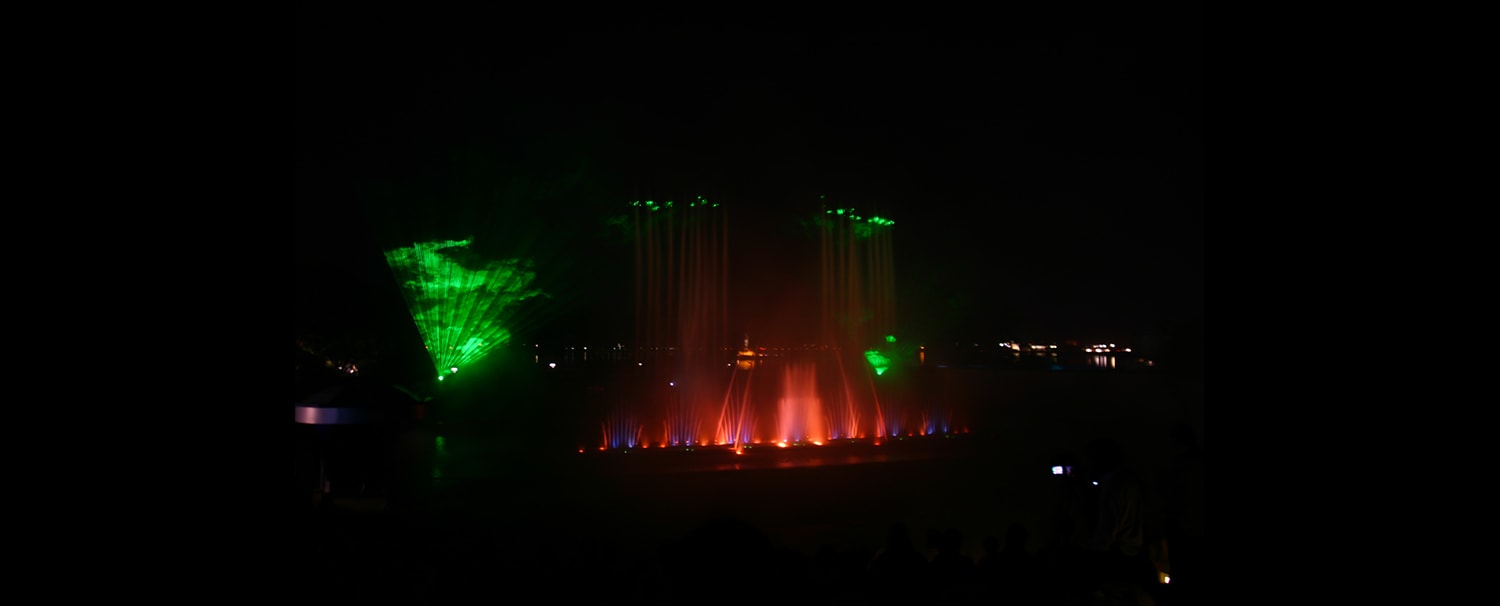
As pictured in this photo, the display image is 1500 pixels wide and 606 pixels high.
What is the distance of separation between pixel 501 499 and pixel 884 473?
5.61m

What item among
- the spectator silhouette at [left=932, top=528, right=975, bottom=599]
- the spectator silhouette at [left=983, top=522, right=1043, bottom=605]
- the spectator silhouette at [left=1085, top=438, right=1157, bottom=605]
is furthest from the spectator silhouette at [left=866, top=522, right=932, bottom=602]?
the spectator silhouette at [left=1085, top=438, right=1157, bottom=605]

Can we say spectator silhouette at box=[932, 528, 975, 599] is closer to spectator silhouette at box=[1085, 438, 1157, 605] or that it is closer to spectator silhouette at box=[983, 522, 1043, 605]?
spectator silhouette at box=[983, 522, 1043, 605]

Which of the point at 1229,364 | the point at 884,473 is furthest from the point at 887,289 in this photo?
the point at 1229,364

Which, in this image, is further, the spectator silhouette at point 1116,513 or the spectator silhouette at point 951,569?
the spectator silhouette at point 1116,513

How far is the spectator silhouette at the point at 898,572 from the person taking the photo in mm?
3738

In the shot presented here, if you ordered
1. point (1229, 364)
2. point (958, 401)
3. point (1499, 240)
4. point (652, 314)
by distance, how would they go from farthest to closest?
1. point (652, 314)
2. point (958, 401)
3. point (1229, 364)
4. point (1499, 240)

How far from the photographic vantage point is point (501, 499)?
369 inches

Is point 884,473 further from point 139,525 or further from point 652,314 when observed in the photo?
point 652,314

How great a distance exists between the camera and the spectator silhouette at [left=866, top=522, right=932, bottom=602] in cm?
374

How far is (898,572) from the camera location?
3994 mm

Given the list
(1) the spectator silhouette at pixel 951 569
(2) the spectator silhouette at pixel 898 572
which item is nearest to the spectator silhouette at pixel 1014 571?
(1) the spectator silhouette at pixel 951 569

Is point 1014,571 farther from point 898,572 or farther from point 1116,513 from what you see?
point 1116,513

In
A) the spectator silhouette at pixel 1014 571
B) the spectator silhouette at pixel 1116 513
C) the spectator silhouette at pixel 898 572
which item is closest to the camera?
the spectator silhouette at pixel 1014 571

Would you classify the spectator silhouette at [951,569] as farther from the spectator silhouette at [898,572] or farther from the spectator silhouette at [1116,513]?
the spectator silhouette at [1116,513]
